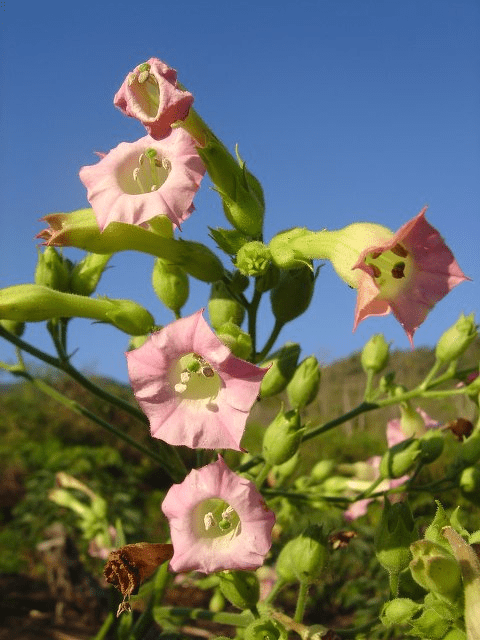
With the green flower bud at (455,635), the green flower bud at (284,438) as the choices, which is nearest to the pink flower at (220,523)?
the green flower bud at (284,438)

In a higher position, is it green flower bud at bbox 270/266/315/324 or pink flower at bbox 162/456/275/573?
green flower bud at bbox 270/266/315/324

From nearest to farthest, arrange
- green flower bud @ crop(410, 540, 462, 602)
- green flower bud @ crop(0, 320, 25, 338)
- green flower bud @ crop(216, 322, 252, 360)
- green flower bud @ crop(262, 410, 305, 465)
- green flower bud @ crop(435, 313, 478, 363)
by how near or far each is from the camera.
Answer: green flower bud @ crop(410, 540, 462, 602) < green flower bud @ crop(216, 322, 252, 360) < green flower bud @ crop(262, 410, 305, 465) < green flower bud @ crop(0, 320, 25, 338) < green flower bud @ crop(435, 313, 478, 363)

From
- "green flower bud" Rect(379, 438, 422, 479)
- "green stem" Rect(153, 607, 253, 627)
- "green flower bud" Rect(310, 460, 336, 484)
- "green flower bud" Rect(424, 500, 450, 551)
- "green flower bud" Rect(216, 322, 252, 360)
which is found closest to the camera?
"green flower bud" Rect(424, 500, 450, 551)

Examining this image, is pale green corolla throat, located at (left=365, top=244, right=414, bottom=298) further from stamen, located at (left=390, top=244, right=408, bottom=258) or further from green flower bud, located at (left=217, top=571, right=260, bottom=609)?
green flower bud, located at (left=217, top=571, right=260, bottom=609)

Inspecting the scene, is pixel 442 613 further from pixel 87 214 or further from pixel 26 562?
pixel 26 562

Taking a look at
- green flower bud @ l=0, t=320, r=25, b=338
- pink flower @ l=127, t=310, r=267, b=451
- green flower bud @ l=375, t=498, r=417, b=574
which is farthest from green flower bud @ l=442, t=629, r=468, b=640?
green flower bud @ l=0, t=320, r=25, b=338

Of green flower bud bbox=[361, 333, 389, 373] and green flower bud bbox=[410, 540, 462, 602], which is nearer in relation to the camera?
green flower bud bbox=[410, 540, 462, 602]

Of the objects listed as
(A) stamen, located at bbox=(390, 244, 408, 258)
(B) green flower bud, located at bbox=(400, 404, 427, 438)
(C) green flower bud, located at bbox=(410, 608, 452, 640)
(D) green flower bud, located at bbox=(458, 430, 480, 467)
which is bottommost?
(C) green flower bud, located at bbox=(410, 608, 452, 640)

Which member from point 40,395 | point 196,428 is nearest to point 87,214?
point 196,428
